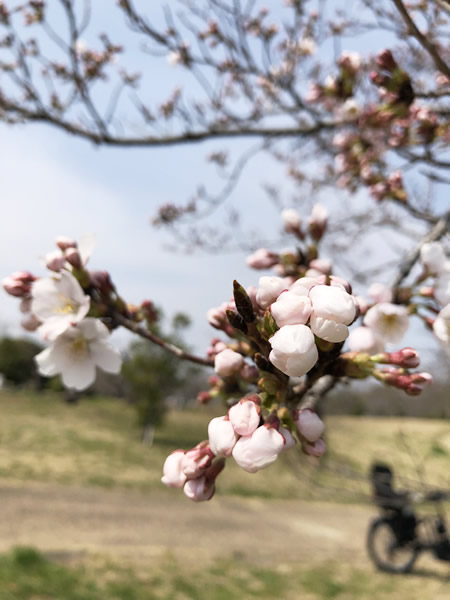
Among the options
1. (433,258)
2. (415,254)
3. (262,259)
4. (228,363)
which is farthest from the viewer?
(415,254)

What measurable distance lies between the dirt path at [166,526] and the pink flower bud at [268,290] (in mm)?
7224

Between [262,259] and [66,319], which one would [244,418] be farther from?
[262,259]

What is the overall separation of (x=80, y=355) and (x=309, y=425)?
1.58 feet

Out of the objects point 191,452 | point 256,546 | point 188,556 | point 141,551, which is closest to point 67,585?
point 141,551

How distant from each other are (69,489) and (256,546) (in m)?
3.84

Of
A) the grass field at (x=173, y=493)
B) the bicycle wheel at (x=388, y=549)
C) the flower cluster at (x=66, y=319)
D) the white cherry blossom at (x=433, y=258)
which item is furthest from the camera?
the bicycle wheel at (x=388, y=549)

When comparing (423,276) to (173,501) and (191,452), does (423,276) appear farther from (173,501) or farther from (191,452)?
(173,501)

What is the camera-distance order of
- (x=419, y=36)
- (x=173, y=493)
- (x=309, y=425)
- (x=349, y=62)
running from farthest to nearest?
(x=173, y=493) → (x=349, y=62) → (x=419, y=36) → (x=309, y=425)

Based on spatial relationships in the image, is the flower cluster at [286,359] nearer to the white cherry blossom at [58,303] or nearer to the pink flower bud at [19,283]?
the white cherry blossom at [58,303]

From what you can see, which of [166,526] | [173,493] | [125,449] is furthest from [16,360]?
[166,526]

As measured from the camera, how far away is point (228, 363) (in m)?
0.76

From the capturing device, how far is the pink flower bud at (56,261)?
915 millimetres

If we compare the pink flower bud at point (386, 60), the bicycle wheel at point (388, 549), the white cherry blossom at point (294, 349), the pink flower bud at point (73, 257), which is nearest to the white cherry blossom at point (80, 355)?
the pink flower bud at point (73, 257)

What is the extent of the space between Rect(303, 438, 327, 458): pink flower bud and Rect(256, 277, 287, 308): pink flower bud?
0.20m
